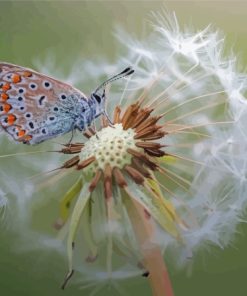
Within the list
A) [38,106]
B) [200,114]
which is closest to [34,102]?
[38,106]

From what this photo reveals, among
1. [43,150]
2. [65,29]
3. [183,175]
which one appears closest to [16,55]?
[65,29]

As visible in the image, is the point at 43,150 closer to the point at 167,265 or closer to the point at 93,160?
the point at 93,160

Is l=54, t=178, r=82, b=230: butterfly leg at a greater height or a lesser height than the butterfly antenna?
lesser

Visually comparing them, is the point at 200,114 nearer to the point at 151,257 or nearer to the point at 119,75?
the point at 119,75

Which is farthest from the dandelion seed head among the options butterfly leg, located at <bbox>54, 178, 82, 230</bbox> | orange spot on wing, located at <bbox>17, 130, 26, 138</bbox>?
orange spot on wing, located at <bbox>17, 130, 26, 138</bbox>

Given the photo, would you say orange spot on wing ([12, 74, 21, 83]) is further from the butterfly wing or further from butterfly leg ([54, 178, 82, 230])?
butterfly leg ([54, 178, 82, 230])

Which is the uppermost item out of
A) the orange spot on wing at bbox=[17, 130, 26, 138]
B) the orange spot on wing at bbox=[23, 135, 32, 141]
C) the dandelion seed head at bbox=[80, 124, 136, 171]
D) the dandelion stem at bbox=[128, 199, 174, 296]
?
the orange spot on wing at bbox=[17, 130, 26, 138]

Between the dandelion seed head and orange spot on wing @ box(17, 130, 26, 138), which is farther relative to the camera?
orange spot on wing @ box(17, 130, 26, 138)
